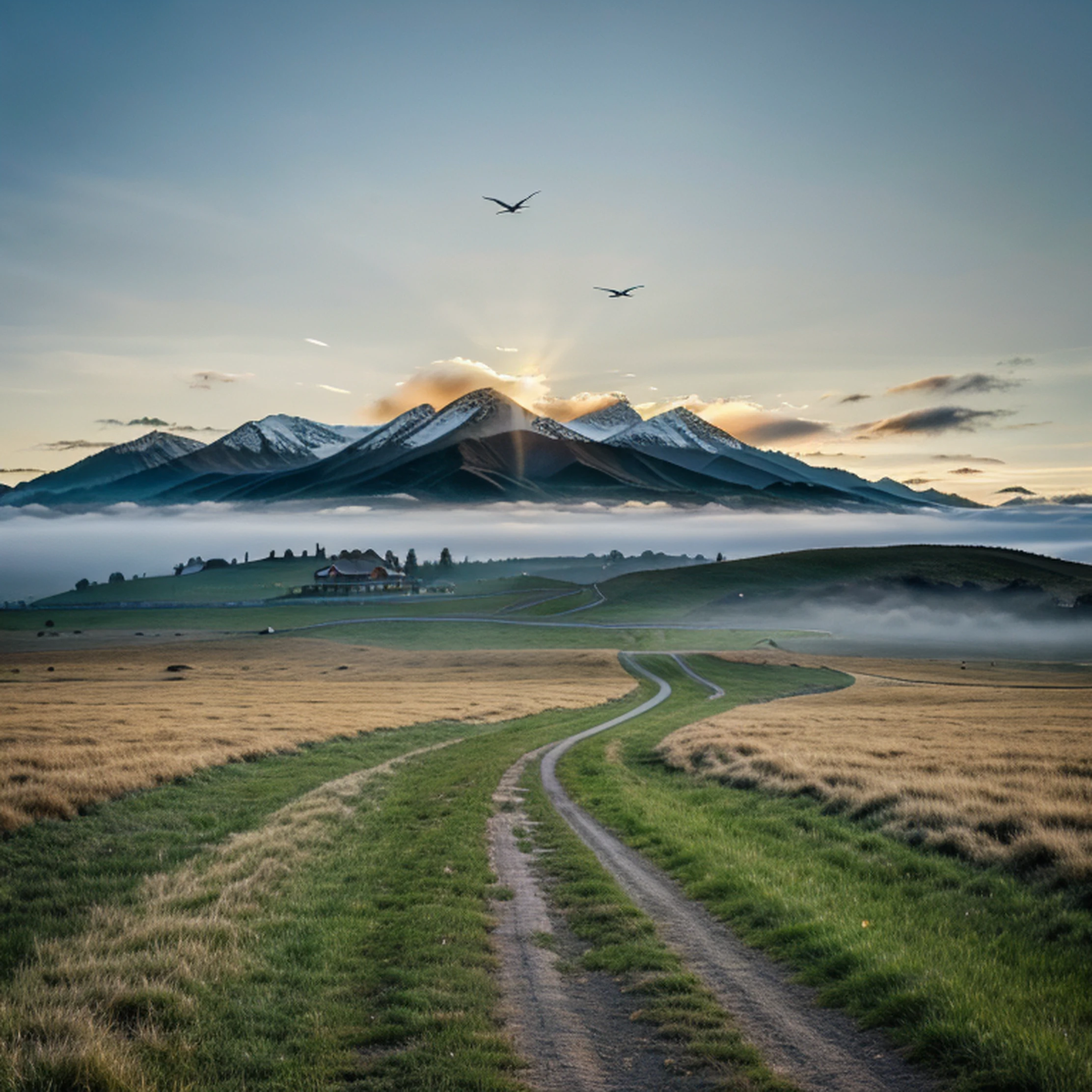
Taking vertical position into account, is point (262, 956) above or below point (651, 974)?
above

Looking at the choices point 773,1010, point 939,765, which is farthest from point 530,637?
point 773,1010

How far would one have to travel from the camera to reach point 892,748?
28.6 meters

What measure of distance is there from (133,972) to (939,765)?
23407 millimetres

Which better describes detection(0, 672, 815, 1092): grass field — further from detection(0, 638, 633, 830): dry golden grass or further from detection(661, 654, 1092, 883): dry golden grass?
detection(661, 654, 1092, 883): dry golden grass

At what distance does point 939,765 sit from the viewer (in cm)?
2425

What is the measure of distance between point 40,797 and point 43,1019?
13.5 metres

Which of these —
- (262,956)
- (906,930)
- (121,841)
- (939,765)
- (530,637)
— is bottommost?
(530,637)

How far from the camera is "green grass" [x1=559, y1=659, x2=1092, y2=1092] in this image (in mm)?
7625

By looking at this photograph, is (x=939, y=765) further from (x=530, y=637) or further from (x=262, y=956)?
(x=530, y=637)

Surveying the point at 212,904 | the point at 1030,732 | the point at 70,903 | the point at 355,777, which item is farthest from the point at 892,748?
the point at 70,903

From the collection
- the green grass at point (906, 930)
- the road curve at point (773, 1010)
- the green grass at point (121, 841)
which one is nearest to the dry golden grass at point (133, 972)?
the green grass at point (121, 841)

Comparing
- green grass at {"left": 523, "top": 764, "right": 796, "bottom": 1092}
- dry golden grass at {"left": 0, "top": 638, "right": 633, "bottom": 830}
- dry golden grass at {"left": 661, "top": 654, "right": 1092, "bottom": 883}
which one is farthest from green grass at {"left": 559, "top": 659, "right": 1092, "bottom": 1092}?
dry golden grass at {"left": 0, "top": 638, "right": 633, "bottom": 830}

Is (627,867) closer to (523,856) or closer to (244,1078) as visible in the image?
(523,856)

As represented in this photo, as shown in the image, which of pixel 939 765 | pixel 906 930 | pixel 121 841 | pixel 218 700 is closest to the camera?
pixel 906 930
